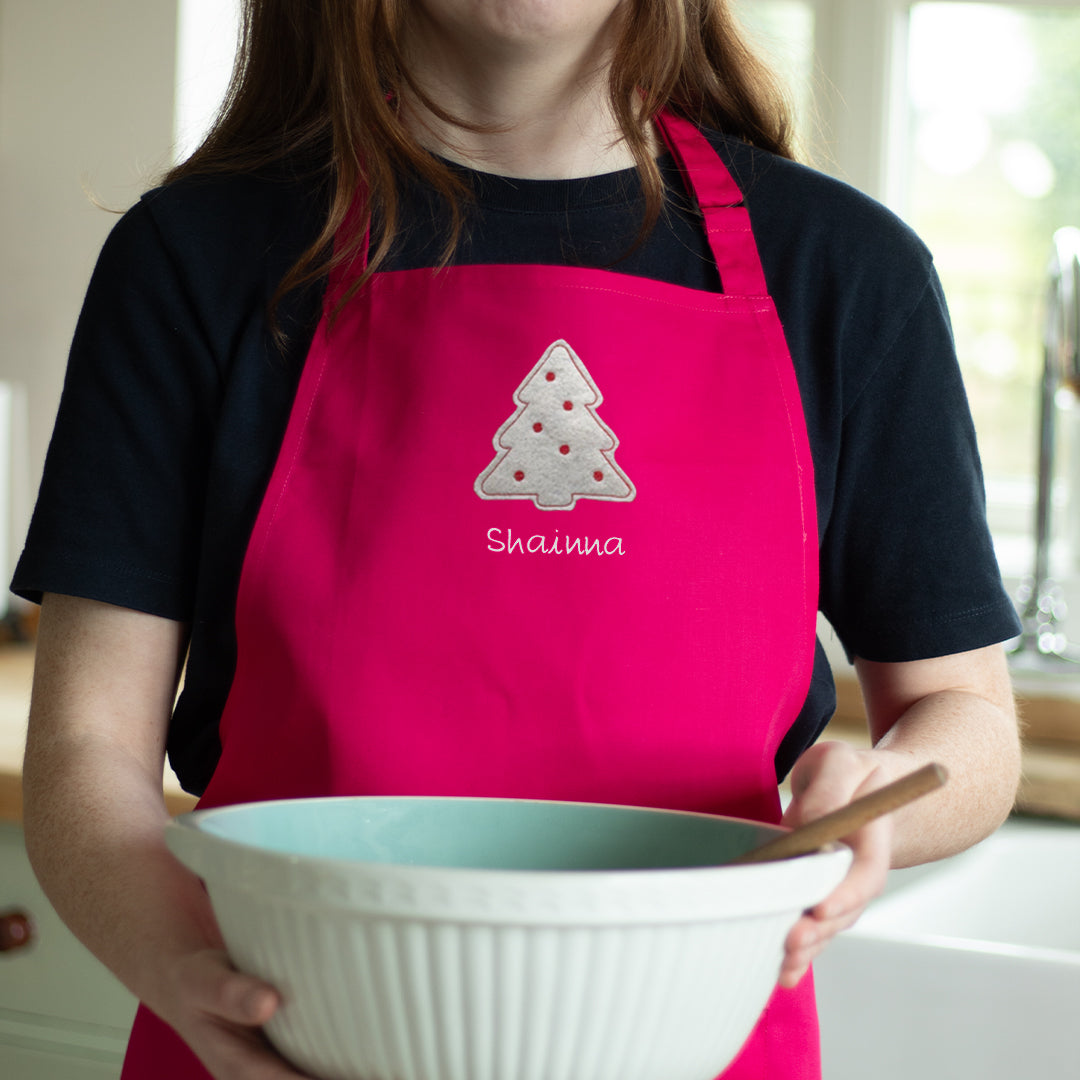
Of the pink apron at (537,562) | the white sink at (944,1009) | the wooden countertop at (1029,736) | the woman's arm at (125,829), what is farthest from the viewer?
the wooden countertop at (1029,736)

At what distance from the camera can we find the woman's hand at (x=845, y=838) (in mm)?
480

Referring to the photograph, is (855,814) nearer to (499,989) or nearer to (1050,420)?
(499,989)

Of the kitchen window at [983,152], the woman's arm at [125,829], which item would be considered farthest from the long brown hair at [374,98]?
the kitchen window at [983,152]

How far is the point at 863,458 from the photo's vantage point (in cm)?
77

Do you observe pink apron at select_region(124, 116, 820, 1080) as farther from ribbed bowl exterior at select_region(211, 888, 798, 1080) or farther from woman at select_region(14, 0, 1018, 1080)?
ribbed bowl exterior at select_region(211, 888, 798, 1080)

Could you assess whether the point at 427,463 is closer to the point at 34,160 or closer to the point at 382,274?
the point at 382,274

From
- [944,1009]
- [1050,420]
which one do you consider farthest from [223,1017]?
[1050,420]

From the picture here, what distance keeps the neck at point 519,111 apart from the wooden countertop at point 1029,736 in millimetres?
652

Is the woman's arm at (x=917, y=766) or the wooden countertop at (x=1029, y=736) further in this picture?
the wooden countertop at (x=1029, y=736)

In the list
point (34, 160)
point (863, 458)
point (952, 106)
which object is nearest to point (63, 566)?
point (863, 458)

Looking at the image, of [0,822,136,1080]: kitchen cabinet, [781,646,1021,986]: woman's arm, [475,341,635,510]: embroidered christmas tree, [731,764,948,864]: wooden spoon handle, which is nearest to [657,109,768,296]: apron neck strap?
[475,341,635,510]: embroidered christmas tree

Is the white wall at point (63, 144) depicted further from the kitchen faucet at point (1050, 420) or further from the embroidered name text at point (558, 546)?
the embroidered name text at point (558, 546)

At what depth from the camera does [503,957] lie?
0.42 m

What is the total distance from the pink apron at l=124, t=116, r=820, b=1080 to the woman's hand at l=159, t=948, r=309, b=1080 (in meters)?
0.17
